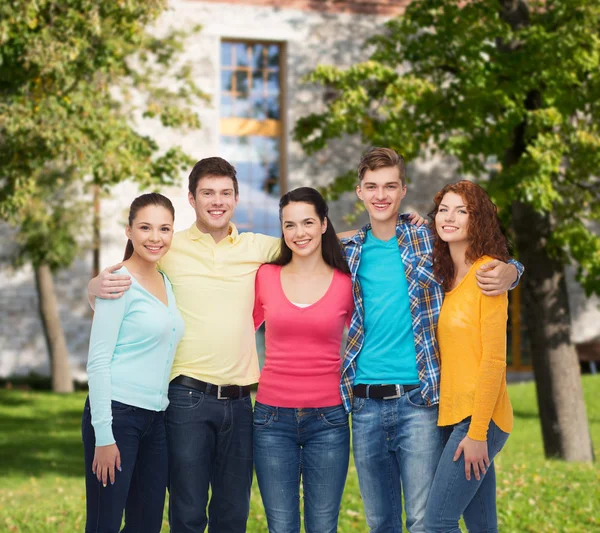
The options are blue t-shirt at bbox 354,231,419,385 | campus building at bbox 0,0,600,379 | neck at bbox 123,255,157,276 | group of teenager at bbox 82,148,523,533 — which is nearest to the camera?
group of teenager at bbox 82,148,523,533

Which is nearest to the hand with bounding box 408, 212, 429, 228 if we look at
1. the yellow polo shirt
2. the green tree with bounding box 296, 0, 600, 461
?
the yellow polo shirt

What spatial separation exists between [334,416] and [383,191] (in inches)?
43.4

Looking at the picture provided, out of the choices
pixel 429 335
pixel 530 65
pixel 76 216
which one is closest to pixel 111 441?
pixel 429 335

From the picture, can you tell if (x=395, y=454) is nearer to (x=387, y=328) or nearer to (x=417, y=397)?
(x=417, y=397)

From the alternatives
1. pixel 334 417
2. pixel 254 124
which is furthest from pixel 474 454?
pixel 254 124

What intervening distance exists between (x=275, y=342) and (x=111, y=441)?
0.87 m

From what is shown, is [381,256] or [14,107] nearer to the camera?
[381,256]

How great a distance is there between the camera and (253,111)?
2161 centimetres

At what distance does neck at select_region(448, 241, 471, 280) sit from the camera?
4.02 m

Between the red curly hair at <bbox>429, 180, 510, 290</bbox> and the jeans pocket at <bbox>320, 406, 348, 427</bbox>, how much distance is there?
0.76m

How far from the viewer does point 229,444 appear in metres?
4.11

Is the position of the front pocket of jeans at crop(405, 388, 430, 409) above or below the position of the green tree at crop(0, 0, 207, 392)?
below

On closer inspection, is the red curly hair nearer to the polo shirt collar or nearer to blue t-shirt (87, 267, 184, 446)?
the polo shirt collar

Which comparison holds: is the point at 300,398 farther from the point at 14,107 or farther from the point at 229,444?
the point at 14,107
